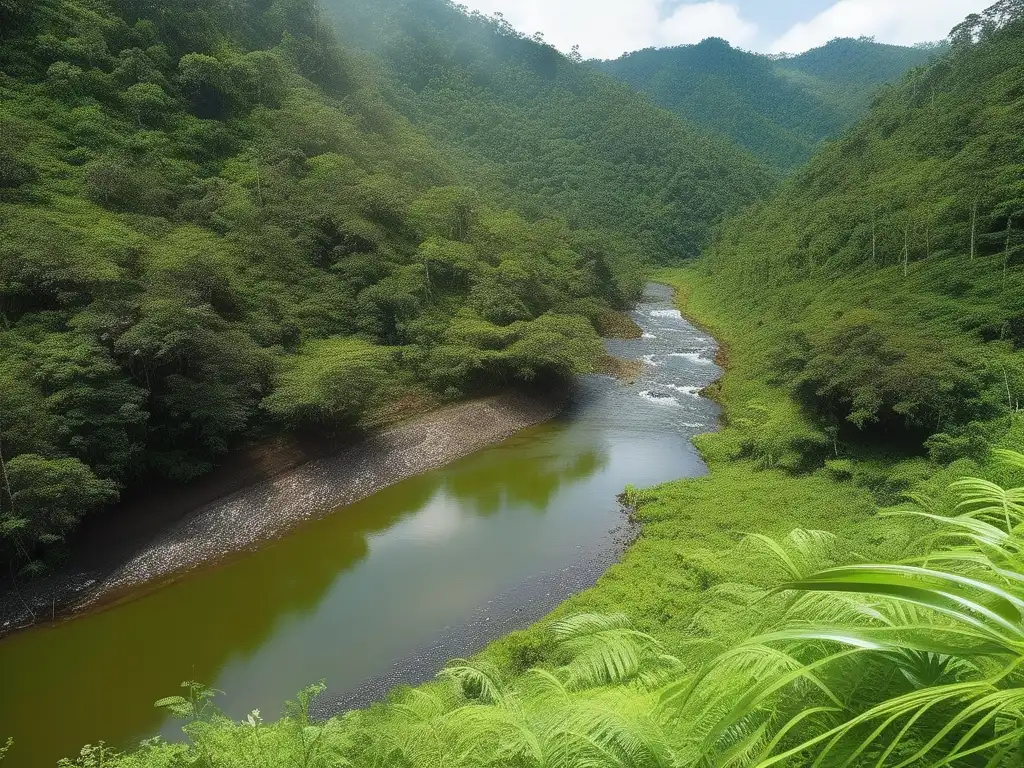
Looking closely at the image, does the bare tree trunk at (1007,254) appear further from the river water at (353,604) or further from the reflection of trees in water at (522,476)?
the reflection of trees in water at (522,476)

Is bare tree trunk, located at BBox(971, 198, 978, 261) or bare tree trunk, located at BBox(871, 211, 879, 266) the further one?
bare tree trunk, located at BBox(871, 211, 879, 266)

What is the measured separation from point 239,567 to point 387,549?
370 centimetres

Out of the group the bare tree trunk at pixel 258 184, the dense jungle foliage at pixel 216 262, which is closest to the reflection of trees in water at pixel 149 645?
the dense jungle foliage at pixel 216 262

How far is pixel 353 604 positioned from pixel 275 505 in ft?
16.1

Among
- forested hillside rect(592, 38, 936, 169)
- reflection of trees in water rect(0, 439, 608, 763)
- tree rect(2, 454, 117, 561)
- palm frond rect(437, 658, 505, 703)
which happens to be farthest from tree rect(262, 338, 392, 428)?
forested hillside rect(592, 38, 936, 169)

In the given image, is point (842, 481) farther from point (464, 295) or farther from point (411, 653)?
point (464, 295)

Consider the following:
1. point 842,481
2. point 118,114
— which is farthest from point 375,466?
point 118,114

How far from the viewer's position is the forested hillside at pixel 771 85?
115562 mm

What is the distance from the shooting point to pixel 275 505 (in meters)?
16.3

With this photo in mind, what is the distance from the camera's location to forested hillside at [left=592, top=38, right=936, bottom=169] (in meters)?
116

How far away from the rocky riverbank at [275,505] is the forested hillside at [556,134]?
4548 cm

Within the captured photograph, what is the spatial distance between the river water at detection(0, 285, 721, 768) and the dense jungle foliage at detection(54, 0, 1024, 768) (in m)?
1.35

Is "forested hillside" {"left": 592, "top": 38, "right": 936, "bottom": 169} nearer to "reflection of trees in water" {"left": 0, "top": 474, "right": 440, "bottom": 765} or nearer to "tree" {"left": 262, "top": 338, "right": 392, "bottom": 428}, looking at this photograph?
"tree" {"left": 262, "top": 338, "right": 392, "bottom": 428}

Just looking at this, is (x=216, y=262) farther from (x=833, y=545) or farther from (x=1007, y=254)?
(x=1007, y=254)
